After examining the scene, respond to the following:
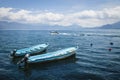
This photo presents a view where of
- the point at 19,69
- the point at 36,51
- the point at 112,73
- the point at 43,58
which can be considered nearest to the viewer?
the point at 112,73

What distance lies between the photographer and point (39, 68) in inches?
1212

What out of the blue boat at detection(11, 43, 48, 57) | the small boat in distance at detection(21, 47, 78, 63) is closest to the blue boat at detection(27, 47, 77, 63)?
the small boat in distance at detection(21, 47, 78, 63)

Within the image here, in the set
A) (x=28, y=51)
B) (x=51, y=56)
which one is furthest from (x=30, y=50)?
(x=51, y=56)

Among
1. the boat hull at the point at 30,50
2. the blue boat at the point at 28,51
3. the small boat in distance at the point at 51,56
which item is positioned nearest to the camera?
the small boat in distance at the point at 51,56

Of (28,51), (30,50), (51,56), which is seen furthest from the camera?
(30,50)

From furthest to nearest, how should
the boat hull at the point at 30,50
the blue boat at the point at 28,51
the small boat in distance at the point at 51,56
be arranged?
the boat hull at the point at 30,50, the blue boat at the point at 28,51, the small boat in distance at the point at 51,56

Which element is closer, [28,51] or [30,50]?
[28,51]

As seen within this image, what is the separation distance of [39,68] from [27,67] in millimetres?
2216

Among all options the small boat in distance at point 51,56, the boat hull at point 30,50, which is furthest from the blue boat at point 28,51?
the small boat in distance at point 51,56

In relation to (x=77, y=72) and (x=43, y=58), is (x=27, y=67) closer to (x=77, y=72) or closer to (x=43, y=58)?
(x=43, y=58)

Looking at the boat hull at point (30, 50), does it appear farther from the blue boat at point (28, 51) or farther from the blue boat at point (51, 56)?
the blue boat at point (51, 56)

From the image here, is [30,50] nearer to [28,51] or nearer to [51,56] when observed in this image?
[28,51]

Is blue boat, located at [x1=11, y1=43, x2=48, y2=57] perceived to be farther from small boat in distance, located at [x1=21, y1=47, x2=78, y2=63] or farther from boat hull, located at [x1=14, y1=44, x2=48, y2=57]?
small boat in distance, located at [x1=21, y1=47, x2=78, y2=63]

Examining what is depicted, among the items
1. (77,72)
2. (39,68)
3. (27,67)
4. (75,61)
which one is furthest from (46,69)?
(75,61)
